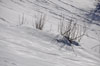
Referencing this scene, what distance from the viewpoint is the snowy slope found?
1674mm

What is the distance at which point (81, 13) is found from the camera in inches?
209

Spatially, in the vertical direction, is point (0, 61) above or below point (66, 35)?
above

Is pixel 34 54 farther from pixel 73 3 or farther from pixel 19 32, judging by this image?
pixel 73 3

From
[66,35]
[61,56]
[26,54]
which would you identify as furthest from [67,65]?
[66,35]

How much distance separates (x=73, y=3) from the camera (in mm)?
5879

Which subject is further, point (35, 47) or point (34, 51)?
point (35, 47)

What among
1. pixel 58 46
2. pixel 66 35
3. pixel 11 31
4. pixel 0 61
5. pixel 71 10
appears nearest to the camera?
pixel 0 61

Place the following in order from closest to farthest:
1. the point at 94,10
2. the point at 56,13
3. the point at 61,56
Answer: the point at 61,56 < the point at 56,13 < the point at 94,10

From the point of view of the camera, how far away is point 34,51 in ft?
6.65

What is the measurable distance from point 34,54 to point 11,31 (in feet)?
2.09

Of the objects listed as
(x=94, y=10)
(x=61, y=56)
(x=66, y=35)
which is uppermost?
(x=61, y=56)

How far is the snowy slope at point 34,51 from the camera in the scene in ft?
5.49

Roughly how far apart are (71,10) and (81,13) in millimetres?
307

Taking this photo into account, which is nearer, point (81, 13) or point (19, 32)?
point (19, 32)
